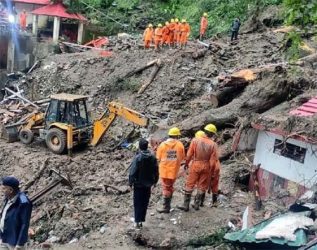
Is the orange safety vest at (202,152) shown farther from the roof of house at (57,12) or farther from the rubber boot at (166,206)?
the roof of house at (57,12)

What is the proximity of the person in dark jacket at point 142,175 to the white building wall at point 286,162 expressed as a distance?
3060 millimetres

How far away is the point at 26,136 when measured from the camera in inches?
691

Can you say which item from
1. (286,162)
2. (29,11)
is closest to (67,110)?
(286,162)

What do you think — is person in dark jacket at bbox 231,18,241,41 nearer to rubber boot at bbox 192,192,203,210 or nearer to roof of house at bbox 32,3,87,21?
roof of house at bbox 32,3,87,21

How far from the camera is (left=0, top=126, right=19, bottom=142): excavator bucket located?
17.8 meters

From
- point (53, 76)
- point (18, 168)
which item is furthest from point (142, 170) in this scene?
point (53, 76)

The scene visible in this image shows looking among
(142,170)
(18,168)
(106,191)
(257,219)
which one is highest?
(142,170)

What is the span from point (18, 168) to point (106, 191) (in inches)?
171

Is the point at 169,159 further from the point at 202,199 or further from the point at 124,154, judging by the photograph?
the point at 124,154

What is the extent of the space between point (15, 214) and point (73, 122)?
10001 millimetres

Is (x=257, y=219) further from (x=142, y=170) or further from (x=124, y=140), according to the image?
(x=124, y=140)

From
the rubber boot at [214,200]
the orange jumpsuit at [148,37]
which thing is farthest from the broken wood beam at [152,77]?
the rubber boot at [214,200]

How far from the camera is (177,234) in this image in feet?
31.2

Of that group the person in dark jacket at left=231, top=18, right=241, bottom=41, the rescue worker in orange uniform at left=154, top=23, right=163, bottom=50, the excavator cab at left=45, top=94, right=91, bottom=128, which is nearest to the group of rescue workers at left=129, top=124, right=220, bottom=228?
the excavator cab at left=45, top=94, right=91, bottom=128
